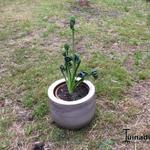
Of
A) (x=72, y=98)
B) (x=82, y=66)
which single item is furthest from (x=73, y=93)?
(x=82, y=66)

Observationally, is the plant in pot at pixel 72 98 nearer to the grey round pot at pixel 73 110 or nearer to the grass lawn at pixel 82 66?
the grey round pot at pixel 73 110

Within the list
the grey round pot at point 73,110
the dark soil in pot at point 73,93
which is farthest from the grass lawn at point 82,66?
the dark soil in pot at point 73,93

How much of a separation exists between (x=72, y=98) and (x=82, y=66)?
2.70 feet

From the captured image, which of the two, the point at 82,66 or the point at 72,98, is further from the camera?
the point at 82,66

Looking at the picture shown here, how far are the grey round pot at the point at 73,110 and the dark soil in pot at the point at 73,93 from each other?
0.05 m

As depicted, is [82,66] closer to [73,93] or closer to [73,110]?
[73,93]

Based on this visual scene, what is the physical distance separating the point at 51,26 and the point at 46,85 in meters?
1.33

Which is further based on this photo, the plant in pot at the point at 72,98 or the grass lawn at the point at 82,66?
the grass lawn at the point at 82,66

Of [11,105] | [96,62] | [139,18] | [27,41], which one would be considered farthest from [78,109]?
[139,18]

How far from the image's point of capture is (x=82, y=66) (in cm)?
296

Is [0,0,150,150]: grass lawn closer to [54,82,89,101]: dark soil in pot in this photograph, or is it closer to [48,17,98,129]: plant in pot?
[48,17,98,129]: plant in pot

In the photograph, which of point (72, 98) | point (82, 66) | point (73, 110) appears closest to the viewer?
point (73, 110)

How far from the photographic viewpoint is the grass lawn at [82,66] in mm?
2186

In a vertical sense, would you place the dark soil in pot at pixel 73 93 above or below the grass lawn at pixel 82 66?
above
